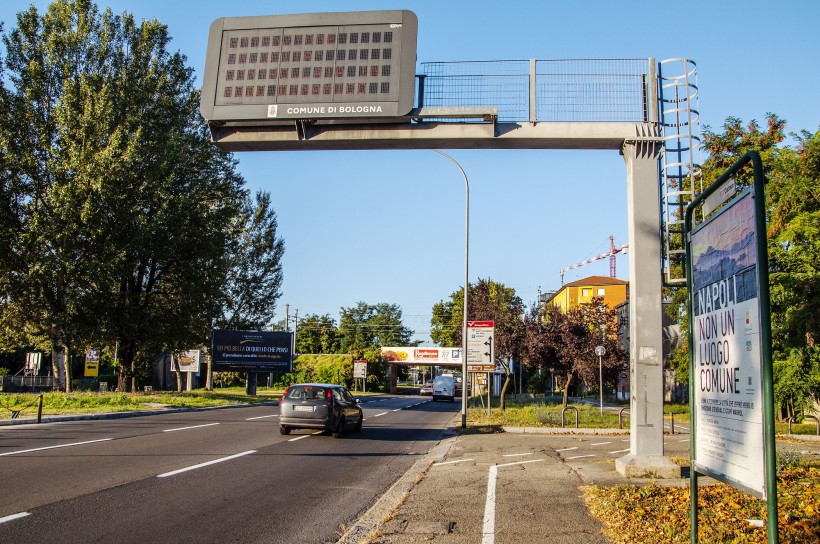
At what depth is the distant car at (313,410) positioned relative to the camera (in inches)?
699

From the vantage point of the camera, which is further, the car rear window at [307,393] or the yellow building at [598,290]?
the yellow building at [598,290]

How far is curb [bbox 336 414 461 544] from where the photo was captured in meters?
6.90

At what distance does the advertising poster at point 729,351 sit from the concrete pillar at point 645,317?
547cm

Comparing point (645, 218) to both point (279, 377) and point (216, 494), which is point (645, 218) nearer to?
point (216, 494)

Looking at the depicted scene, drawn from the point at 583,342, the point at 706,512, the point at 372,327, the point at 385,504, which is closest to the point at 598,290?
the point at 372,327

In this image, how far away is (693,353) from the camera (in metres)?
5.77

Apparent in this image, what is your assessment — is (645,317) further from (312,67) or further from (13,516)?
(13,516)

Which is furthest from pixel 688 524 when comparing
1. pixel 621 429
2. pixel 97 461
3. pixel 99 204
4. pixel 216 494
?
pixel 99 204

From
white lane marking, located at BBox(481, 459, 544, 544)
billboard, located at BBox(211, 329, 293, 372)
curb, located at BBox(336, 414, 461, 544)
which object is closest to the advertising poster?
white lane marking, located at BBox(481, 459, 544, 544)

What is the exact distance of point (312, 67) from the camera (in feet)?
39.5

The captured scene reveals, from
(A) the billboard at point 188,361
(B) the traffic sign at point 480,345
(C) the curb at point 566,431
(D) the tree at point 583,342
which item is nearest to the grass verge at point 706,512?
(C) the curb at point 566,431

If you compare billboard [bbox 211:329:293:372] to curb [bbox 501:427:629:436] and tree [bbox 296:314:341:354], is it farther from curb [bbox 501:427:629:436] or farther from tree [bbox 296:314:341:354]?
tree [bbox 296:314:341:354]

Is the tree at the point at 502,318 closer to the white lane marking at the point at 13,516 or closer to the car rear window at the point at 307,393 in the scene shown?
the car rear window at the point at 307,393

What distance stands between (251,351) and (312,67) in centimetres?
3946
